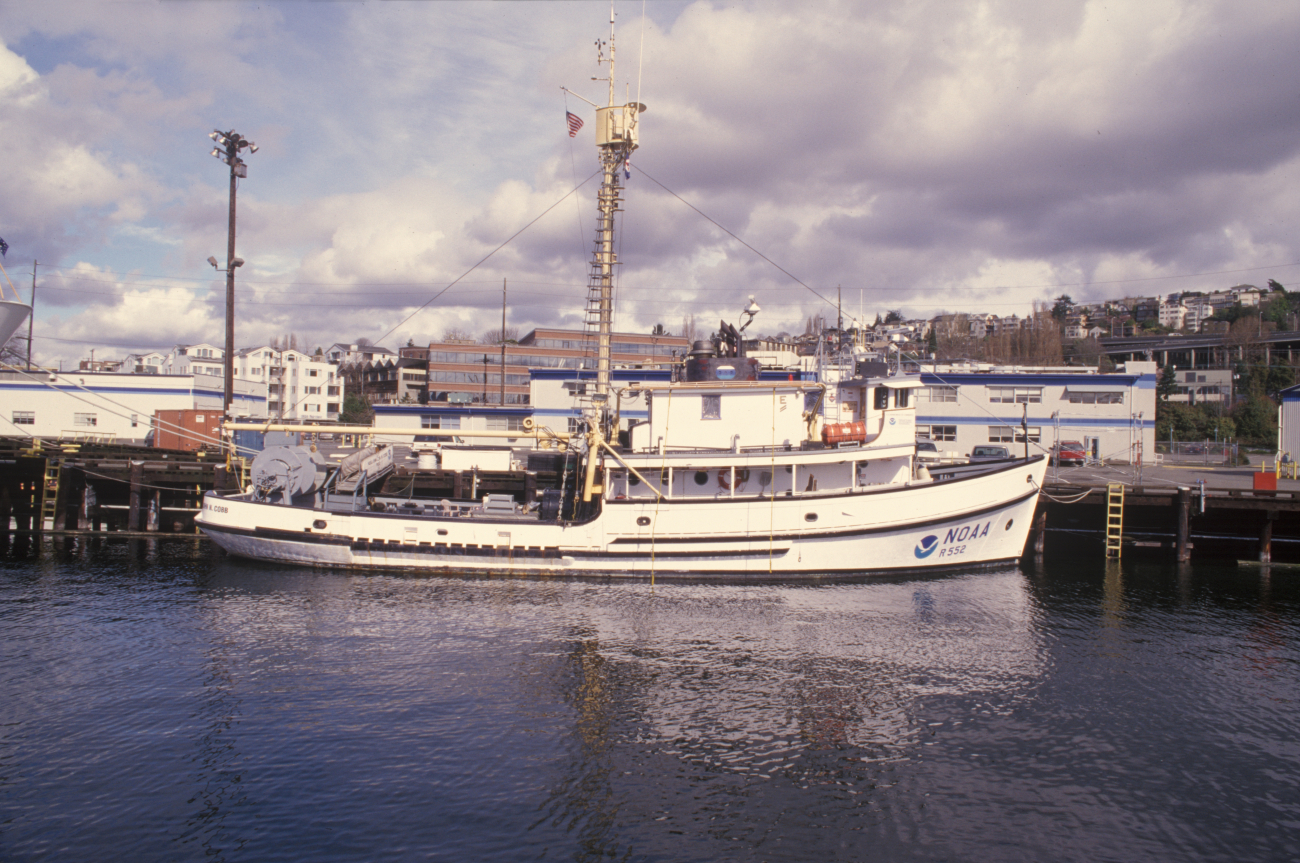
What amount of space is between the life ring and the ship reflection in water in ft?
14.0

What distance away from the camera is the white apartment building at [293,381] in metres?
78.2

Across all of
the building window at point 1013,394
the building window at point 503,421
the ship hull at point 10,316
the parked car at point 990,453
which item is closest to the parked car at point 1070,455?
the parked car at point 990,453

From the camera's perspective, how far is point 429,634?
16.1 meters

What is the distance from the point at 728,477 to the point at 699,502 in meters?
1.68

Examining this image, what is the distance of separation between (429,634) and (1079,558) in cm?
2232

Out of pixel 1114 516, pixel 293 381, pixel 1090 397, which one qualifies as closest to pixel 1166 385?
pixel 1090 397

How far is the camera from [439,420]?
45875 millimetres

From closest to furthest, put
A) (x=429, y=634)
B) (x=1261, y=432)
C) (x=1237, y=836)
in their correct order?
(x=1237, y=836) → (x=429, y=634) → (x=1261, y=432)

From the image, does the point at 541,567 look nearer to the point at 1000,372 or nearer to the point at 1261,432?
the point at 1000,372

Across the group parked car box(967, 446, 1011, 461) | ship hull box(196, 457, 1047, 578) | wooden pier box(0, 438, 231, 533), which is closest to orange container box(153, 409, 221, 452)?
wooden pier box(0, 438, 231, 533)

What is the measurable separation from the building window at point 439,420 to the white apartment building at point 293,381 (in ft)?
122

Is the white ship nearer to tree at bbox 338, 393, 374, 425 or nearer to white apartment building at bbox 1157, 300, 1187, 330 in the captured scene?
tree at bbox 338, 393, 374, 425

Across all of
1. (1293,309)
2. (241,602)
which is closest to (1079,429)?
(241,602)

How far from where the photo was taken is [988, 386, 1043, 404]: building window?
4294cm
